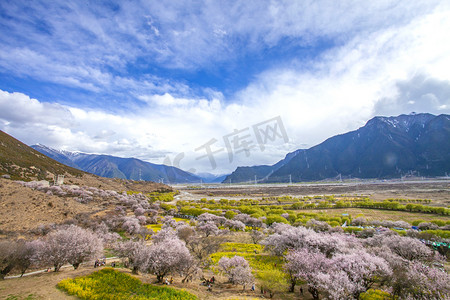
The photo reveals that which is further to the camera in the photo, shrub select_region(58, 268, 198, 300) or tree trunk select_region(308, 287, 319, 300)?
tree trunk select_region(308, 287, 319, 300)

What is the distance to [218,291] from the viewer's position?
64.5 ft

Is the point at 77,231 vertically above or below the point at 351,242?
above

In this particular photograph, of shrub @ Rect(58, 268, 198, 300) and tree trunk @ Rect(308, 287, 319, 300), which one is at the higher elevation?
shrub @ Rect(58, 268, 198, 300)

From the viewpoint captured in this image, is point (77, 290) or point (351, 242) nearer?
point (77, 290)

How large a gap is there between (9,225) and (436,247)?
61721 mm

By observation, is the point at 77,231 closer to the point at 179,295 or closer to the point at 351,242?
the point at 179,295

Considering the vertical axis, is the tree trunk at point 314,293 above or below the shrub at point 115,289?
below

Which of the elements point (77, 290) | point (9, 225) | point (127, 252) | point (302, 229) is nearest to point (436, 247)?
point (302, 229)

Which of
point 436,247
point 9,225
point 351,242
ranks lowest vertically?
point 436,247

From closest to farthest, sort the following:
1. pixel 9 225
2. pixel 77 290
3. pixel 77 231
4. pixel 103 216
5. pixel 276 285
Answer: pixel 77 290 → pixel 276 285 → pixel 77 231 → pixel 9 225 → pixel 103 216

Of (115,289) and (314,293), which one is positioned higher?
(115,289)

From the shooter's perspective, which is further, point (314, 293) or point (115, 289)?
point (314, 293)

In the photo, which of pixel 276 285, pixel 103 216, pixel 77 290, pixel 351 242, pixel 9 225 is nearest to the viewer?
pixel 77 290

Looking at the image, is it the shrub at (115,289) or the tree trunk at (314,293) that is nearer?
the shrub at (115,289)
